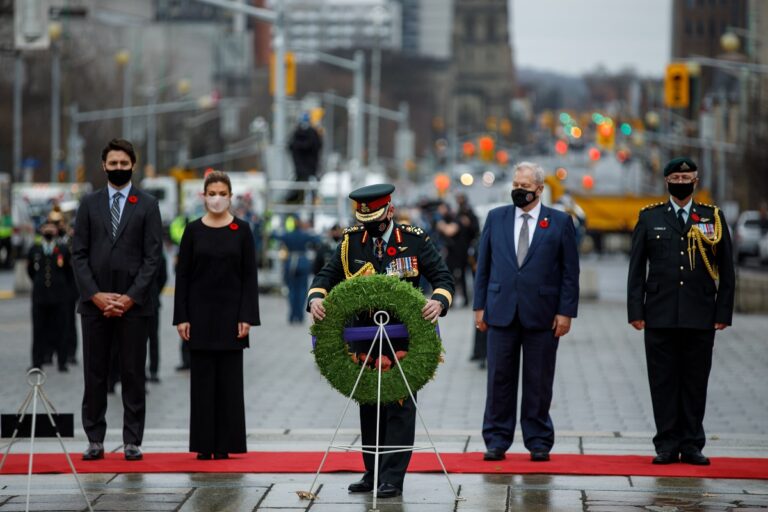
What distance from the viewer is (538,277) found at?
11164mm

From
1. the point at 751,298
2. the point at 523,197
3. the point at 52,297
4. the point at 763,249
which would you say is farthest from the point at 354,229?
the point at 763,249

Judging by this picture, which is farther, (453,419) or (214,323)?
(453,419)

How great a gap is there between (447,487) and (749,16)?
7480 cm

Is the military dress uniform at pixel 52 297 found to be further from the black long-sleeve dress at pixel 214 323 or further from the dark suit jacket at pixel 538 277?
the dark suit jacket at pixel 538 277

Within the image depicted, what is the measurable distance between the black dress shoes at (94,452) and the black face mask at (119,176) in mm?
1737

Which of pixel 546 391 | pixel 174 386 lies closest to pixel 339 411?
pixel 174 386

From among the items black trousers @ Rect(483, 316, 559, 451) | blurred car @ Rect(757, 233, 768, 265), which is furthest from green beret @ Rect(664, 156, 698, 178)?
blurred car @ Rect(757, 233, 768, 265)

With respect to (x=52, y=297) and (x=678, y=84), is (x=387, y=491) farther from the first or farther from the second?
(x=678, y=84)

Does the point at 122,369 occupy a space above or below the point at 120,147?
below

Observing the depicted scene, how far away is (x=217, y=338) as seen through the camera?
11.0m

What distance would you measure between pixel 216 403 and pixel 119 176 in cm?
164

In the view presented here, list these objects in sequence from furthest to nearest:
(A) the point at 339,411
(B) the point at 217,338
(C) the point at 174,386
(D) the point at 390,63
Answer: (D) the point at 390,63 < (C) the point at 174,386 < (A) the point at 339,411 < (B) the point at 217,338

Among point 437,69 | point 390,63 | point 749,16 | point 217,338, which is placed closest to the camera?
point 217,338

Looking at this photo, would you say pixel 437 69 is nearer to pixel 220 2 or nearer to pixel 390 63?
pixel 390 63
